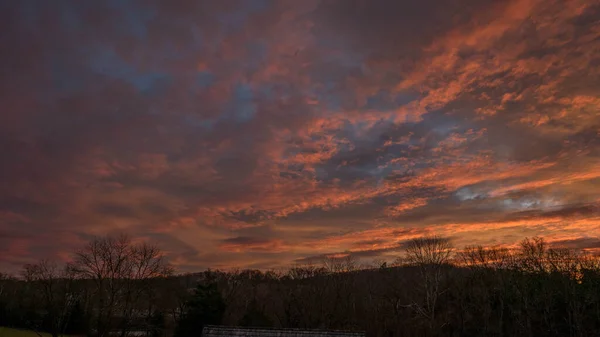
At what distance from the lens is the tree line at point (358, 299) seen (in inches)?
2261

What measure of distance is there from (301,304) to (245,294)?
15.1 m

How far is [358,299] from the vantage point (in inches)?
3305

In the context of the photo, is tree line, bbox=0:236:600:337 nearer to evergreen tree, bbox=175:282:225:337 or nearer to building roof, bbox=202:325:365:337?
evergreen tree, bbox=175:282:225:337

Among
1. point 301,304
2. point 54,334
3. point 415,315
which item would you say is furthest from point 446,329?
point 54,334

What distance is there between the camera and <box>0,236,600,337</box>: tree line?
57.4 meters

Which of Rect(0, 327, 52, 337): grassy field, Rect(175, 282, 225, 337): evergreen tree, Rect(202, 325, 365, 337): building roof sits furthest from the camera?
Rect(0, 327, 52, 337): grassy field

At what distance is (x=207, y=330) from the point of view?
1543 inches

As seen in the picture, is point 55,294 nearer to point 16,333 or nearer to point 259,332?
point 16,333

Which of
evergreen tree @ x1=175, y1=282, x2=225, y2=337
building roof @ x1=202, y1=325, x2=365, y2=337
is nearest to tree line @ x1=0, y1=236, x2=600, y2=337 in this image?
evergreen tree @ x1=175, y1=282, x2=225, y2=337

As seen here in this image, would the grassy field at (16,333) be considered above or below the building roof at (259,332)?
below

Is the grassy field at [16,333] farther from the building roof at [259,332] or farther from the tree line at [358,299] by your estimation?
the building roof at [259,332]

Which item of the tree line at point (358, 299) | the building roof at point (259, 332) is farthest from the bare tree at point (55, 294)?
the building roof at point (259, 332)

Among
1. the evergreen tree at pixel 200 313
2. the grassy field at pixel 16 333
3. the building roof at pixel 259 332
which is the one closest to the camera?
the building roof at pixel 259 332

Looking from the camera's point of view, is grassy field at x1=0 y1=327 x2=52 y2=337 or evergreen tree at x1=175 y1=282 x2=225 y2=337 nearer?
evergreen tree at x1=175 y1=282 x2=225 y2=337
